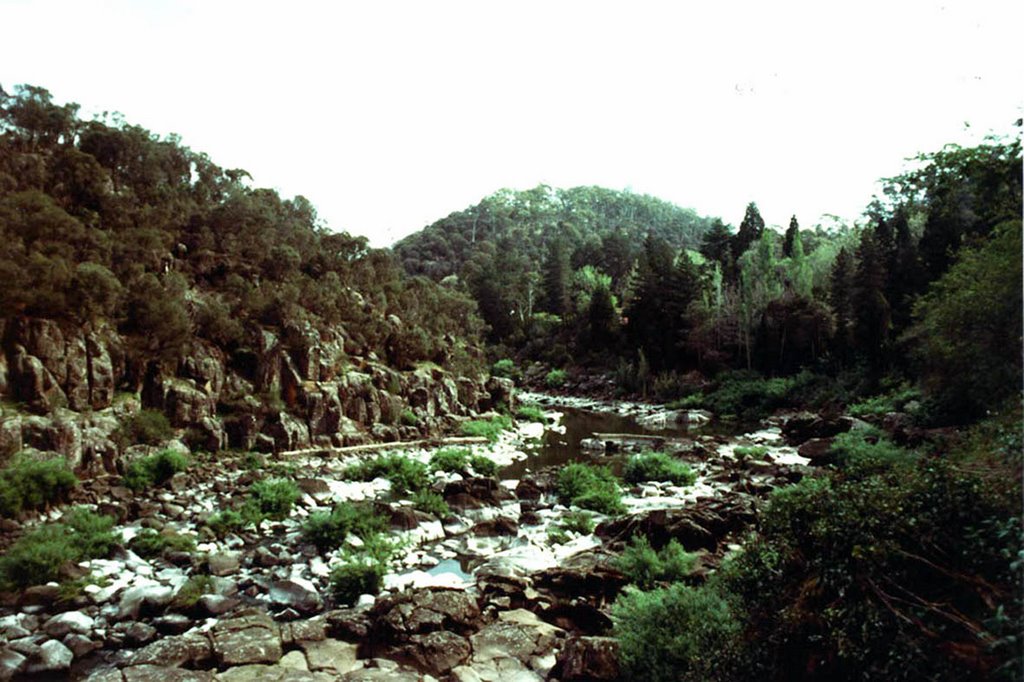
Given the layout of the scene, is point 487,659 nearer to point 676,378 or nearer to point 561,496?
point 561,496

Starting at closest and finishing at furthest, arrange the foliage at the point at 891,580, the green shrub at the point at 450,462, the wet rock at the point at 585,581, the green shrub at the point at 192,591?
the foliage at the point at 891,580
the green shrub at the point at 192,591
the wet rock at the point at 585,581
the green shrub at the point at 450,462

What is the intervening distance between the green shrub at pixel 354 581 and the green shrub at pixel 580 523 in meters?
4.43

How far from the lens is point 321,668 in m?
6.05

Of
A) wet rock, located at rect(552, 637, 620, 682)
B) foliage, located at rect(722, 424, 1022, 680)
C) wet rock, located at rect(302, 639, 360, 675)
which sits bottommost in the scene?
wet rock, located at rect(302, 639, 360, 675)

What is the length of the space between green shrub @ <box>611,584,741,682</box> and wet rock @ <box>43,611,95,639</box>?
6.40m

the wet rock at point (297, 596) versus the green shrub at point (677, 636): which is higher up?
the green shrub at point (677, 636)

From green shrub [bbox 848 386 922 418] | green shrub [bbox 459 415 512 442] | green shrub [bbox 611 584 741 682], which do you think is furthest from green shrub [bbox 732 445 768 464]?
green shrub [bbox 611 584 741 682]

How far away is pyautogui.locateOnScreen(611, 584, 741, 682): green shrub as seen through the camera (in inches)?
182

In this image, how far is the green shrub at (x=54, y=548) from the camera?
762 cm

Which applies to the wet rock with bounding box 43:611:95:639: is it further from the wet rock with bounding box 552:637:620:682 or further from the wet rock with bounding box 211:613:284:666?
the wet rock with bounding box 552:637:620:682

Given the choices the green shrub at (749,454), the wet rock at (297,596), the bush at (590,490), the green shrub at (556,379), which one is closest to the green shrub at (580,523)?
the bush at (590,490)

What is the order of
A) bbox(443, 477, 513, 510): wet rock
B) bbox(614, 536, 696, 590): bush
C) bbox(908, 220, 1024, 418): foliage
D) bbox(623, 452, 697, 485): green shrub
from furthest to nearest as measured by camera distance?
bbox(623, 452, 697, 485): green shrub < bbox(443, 477, 513, 510): wet rock < bbox(614, 536, 696, 590): bush < bbox(908, 220, 1024, 418): foliage

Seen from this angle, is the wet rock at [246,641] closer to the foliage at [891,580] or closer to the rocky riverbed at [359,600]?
the rocky riverbed at [359,600]

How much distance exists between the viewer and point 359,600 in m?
7.89
